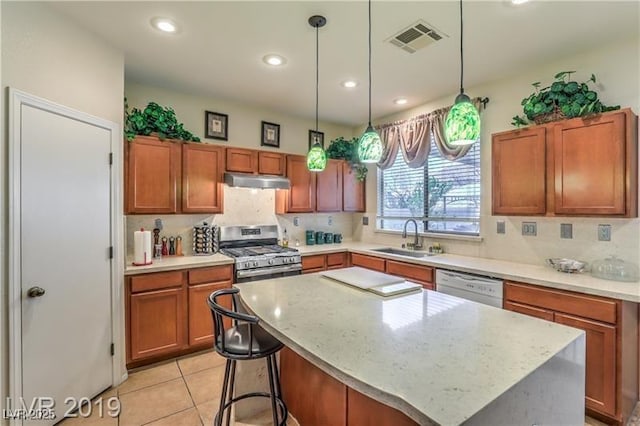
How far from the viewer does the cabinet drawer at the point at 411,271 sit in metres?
3.20

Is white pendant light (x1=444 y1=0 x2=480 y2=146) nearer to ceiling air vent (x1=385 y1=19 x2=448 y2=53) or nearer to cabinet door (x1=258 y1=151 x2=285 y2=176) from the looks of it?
ceiling air vent (x1=385 y1=19 x2=448 y2=53)

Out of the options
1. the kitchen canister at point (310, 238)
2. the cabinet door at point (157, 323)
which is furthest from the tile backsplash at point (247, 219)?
the cabinet door at point (157, 323)

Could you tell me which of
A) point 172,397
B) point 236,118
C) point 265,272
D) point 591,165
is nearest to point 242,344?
point 172,397

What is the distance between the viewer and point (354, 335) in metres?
1.34

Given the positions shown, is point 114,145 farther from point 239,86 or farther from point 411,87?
point 411,87

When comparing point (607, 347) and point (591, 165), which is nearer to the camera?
point (607, 347)

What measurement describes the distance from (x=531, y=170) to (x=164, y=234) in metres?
3.76

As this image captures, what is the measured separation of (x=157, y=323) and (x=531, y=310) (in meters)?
3.23

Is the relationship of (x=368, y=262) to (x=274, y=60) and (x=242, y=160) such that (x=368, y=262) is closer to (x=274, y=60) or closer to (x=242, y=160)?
(x=242, y=160)

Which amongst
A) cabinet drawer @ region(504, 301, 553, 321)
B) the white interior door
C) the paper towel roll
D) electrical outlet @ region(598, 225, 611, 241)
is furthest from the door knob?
electrical outlet @ region(598, 225, 611, 241)

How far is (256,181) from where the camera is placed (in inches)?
141

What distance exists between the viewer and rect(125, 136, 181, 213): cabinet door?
2.91 metres

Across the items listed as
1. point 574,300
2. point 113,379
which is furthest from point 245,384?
point 574,300

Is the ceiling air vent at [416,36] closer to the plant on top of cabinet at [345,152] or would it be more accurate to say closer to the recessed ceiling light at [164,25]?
the recessed ceiling light at [164,25]
